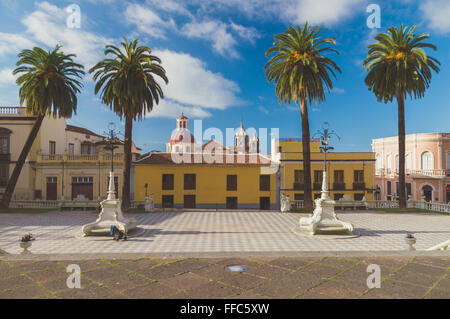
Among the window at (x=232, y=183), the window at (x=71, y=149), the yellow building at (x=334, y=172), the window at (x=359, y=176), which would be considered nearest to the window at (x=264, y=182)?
the yellow building at (x=334, y=172)

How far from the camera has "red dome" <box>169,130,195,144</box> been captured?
9188 centimetres

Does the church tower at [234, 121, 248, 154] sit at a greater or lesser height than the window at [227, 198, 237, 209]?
greater

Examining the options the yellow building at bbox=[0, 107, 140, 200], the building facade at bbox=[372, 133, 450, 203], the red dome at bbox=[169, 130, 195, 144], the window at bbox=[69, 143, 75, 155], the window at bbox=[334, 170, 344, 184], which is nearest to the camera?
the yellow building at bbox=[0, 107, 140, 200]

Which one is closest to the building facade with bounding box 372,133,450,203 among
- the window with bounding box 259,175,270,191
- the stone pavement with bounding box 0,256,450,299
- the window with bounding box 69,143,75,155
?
the window with bounding box 259,175,270,191

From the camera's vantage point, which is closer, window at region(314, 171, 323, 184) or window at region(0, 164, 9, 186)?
window at region(0, 164, 9, 186)

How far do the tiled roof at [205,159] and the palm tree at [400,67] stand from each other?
46.6ft

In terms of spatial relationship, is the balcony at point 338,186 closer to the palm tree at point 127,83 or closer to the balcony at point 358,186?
the balcony at point 358,186

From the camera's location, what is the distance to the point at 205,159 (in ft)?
113

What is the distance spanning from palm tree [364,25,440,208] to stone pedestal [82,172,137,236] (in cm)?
2583

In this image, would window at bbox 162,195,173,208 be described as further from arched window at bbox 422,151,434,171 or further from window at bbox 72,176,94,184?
arched window at bbox 422,151,434,171

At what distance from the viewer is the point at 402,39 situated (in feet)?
85.6

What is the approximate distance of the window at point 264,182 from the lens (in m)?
33.9
